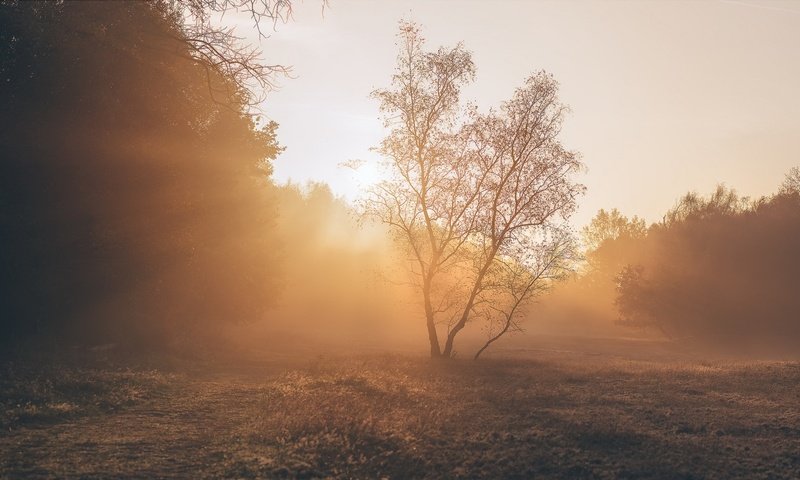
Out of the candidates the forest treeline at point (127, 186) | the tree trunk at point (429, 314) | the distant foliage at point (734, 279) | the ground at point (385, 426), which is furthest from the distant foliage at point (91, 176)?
the distant foliage at point (734, 279)

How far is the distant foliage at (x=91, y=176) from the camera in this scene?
1817cm

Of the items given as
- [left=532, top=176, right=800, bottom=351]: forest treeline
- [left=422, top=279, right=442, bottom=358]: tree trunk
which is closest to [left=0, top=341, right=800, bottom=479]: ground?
[left=422, top=279, right=442, bottom=358]: tree trunk

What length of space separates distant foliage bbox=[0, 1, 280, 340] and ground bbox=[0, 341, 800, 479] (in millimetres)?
4097

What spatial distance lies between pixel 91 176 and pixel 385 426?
16039mm

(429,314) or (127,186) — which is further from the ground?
(127,186)

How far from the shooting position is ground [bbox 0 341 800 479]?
9297 millimetres

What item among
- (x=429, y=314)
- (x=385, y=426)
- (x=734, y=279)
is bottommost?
(x=385, y=426)

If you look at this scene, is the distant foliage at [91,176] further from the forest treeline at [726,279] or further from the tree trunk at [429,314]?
the forest treeline at [726,279]

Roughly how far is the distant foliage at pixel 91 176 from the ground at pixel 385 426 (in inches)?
161

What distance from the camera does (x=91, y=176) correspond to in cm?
2089

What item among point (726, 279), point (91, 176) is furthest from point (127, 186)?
point (726, 279)

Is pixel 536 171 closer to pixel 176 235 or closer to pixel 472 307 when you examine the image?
pixel 472 307

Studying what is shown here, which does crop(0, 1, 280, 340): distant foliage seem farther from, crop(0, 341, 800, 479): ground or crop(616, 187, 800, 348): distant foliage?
crop(616, 187, 800, 348): distant foliage

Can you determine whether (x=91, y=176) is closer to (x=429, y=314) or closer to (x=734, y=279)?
(x=429, y=314)
